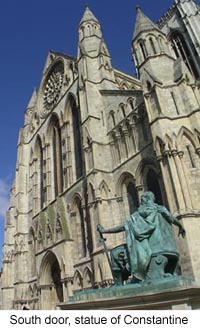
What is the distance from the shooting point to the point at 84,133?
682 inches

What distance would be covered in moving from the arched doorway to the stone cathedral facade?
64 mm

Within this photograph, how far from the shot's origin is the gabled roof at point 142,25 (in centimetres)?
1605

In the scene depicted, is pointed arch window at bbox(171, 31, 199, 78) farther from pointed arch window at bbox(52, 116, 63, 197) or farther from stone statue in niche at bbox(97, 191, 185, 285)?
stone statue in niche at bbox(97, 191, 185, 285)

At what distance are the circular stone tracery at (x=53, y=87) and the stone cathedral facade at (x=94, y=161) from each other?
0.17 metres

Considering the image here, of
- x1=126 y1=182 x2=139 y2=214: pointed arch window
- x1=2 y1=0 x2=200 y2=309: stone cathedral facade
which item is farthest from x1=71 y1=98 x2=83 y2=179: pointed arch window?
x1=126 y1=182 x2=139 y2=214: pointed arch window

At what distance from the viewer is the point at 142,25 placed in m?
16.4

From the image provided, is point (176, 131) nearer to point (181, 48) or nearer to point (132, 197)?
point (132, 197)

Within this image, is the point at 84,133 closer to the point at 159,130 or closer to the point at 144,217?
the point at 159,130

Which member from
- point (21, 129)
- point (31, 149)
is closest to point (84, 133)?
point (31, 149)

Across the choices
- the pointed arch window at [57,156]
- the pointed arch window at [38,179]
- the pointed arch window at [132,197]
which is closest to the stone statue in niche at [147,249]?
the pointed arch window at [132,197]

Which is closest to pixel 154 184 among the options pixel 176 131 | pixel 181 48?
pixel 176 131

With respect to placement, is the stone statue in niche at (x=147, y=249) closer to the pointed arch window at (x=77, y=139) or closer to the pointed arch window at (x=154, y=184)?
the pointed arch window at (x=154, y=184)

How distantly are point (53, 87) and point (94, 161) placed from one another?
14.2 m
